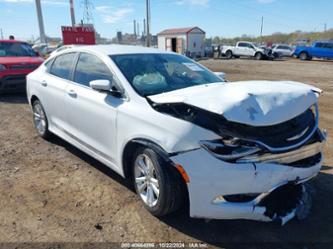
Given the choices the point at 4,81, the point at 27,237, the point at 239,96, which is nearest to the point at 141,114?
the point at 239,96

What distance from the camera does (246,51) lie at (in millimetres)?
34406

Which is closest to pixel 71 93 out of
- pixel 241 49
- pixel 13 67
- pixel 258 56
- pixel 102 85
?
pixel 102 85

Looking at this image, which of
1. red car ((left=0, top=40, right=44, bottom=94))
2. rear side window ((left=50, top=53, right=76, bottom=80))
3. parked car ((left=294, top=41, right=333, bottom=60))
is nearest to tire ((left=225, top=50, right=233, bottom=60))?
parked car ((left=294, top=41, right=333, bottom=60))

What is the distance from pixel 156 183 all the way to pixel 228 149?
33.3 inches

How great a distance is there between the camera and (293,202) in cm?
296

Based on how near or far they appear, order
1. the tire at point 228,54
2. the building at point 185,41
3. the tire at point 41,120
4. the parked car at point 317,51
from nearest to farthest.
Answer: the tire at point 41,120 → the parked car at point 317,51 → the building at point 185,41 → the tire at point 228,54

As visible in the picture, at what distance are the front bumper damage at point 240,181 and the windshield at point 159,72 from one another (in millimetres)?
1153

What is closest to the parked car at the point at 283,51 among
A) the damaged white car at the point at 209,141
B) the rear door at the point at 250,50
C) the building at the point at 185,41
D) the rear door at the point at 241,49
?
the rear door at the point at 250,50

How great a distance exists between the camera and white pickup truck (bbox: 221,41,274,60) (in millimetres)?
32844

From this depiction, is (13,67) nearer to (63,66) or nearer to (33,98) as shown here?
(33,98)

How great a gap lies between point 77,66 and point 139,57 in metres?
0.96

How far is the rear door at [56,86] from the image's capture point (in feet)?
14.7

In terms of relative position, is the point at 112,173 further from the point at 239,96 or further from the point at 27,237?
the point at 239,96

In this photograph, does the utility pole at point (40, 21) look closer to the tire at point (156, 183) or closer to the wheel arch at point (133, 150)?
the wheel arch at point (133, 150)
